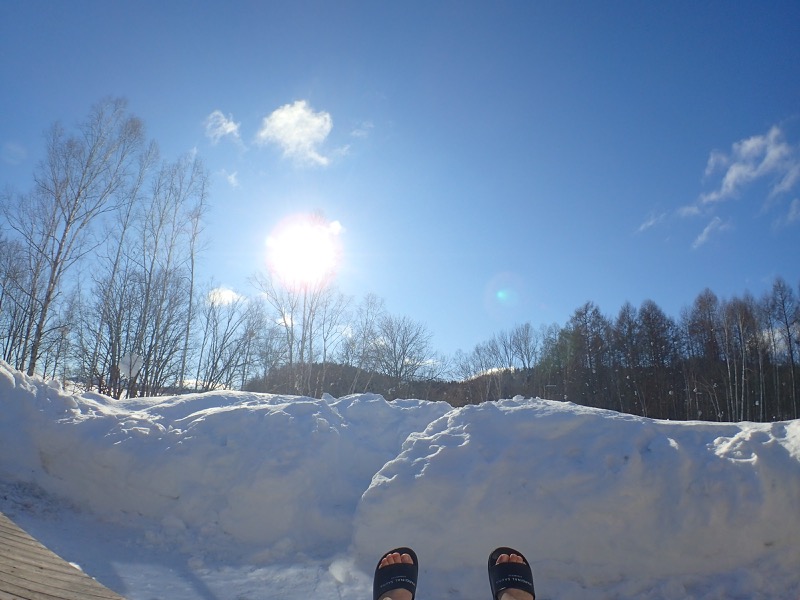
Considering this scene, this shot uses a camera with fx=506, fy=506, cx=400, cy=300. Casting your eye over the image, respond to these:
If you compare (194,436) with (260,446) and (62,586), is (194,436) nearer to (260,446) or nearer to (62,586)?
(260,446)

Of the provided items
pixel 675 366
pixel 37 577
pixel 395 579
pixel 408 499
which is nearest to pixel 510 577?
pixel 395 579

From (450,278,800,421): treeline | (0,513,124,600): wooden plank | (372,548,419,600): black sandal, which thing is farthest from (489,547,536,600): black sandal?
(450,278,800,421): treeline

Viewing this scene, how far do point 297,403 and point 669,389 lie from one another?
30287 mm

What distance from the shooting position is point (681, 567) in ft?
14.3

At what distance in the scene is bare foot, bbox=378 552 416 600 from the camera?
12.1 feet

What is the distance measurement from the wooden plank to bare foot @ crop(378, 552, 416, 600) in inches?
71.5

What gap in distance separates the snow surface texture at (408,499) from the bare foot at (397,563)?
1.65ft

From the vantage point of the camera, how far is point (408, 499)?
201 inches

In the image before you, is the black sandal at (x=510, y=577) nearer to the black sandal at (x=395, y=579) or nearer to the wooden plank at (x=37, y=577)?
the black sandal at (x=395, y=579)

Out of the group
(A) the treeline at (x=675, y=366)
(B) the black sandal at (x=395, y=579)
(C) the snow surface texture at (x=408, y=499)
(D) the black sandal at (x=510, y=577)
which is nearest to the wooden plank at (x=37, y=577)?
(C) the snow surface texture at (x=408, y=499)

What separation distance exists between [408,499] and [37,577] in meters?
3.17

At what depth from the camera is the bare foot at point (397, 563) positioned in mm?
3703

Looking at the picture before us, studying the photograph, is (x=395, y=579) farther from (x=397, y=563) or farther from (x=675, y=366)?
(x=675, y=366)

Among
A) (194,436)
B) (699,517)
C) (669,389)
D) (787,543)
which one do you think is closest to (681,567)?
(699,517)
